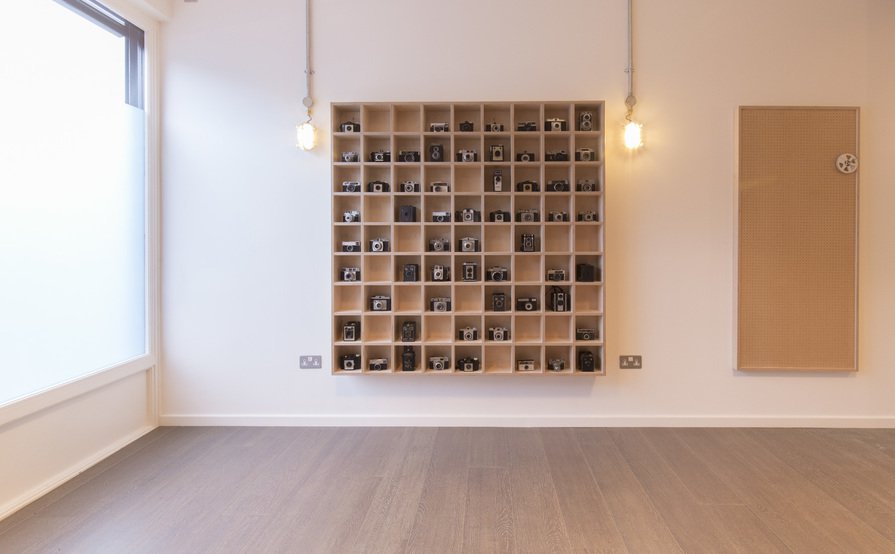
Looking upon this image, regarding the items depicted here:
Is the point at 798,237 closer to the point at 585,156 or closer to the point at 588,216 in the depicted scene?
the point at 588,216

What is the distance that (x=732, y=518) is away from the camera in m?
2.31

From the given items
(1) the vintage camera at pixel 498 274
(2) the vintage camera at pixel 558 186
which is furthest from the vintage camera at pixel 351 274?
(2) the vintage camera at pixel 558 186

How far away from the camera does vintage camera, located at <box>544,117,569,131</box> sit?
3.42m

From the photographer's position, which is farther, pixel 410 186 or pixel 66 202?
pixel 410 186

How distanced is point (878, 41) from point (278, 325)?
4853mm

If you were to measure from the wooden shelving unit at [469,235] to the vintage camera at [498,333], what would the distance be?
0.02 metres

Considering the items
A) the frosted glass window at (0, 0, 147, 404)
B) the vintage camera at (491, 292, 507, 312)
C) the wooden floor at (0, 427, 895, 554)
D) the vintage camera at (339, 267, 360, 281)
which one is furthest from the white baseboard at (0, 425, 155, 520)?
the vintage camera at (491, 292, 507, 312)

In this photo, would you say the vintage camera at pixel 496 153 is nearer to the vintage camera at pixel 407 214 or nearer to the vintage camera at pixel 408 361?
the vintage camera at pixel 407 214

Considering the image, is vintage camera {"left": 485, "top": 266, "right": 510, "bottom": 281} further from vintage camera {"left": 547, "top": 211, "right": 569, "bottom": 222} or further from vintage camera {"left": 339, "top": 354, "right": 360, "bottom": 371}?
vintage camera {"left": 339, "top": 354, "right": 360, "bottom": 371}

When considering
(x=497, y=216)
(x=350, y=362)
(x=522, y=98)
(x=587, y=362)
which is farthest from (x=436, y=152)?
(x=587, y=362)

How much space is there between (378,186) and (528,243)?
116cm

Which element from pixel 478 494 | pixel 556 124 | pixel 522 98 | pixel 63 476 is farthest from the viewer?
pixel 522 98

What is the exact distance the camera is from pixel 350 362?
350cm

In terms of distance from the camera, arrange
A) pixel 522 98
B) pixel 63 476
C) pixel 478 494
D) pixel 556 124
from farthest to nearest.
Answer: pixel 522 98, pixel 556 124, pixel 63 476, pixel 478 494
